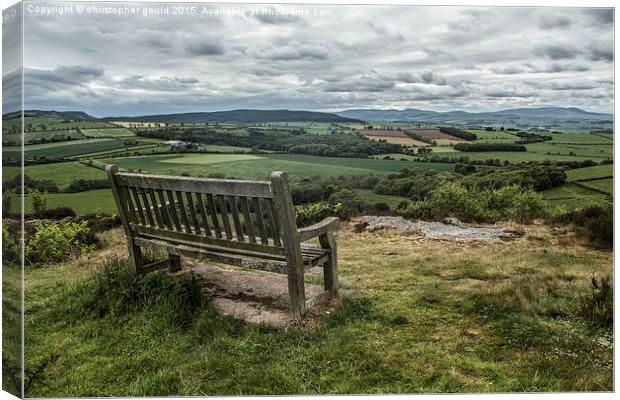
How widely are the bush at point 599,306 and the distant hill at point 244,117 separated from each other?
2.52 m

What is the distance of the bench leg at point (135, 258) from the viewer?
5781 mm

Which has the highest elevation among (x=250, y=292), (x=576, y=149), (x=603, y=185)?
(x=576, y=149)

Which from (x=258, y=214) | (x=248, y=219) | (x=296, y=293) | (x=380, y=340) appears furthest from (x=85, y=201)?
(x=380, y=340)

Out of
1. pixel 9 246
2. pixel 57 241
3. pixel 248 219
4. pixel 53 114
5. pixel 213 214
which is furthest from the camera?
pixel 57 241

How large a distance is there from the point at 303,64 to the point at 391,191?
1.48m

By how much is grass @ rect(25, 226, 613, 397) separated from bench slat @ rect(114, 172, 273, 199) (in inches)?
39.9

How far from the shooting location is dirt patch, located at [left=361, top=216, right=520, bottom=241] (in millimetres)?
5695

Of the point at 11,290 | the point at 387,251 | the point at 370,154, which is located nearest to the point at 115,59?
the point at 11,290

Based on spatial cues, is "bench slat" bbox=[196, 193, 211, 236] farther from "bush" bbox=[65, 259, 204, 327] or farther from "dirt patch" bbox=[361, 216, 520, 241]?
"dirt patch" bbox=[361, 216, 520, 241]

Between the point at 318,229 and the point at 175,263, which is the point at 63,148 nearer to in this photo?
the point at 175,263

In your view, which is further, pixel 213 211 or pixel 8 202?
pixel 213 211

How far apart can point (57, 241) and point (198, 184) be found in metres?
1.36

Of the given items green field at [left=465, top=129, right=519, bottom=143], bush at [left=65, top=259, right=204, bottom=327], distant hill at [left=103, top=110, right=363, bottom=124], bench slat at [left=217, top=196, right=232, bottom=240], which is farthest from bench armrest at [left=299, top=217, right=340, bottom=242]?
green field at [left=465, top=129, right=519, bottom=143]

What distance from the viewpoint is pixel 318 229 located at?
522 centimetres
